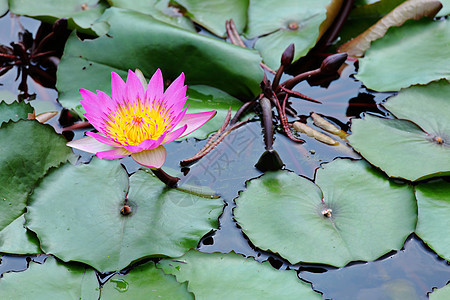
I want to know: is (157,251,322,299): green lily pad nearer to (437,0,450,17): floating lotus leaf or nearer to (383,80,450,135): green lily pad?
(383,80,450,135): green lily pad

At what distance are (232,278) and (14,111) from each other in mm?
1389

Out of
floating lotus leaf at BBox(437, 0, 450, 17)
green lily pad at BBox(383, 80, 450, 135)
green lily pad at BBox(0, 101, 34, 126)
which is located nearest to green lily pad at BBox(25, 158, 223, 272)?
green lily pad at BBox(0, 101, 34, 126)

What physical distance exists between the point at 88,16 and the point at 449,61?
2.26 meters

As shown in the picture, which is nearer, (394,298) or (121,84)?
(394,298)

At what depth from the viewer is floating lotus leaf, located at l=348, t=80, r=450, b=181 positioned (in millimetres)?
2234

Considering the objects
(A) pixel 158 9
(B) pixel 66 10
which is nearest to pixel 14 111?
(B) pixel 66 10

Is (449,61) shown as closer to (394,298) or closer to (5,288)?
(394,298)

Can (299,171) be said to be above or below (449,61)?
below

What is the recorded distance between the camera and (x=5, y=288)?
183cm

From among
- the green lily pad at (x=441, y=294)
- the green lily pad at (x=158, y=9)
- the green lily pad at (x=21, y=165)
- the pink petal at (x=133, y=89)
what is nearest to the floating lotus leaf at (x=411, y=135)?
the green lily pad at (x=441, y=294)

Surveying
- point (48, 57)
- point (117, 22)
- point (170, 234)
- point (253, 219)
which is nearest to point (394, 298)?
point (253, 219)

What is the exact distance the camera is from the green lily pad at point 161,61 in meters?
2.63

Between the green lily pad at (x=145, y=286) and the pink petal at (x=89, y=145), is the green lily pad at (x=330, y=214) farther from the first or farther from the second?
the pink petal at (x=89, y=145)

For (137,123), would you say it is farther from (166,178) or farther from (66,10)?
(66,10)
